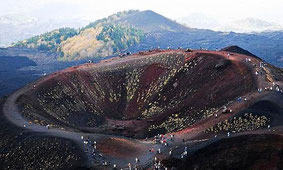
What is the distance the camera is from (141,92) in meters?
128

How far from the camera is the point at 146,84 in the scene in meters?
130

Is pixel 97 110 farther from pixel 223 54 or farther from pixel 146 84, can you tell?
pixel 223 54

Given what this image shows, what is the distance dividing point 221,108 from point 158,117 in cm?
2318

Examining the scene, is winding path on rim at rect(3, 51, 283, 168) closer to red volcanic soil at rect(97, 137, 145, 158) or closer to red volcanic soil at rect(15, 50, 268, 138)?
red volcanic soil at rect(97, 137, 145, 158)

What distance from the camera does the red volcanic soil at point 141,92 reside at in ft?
343

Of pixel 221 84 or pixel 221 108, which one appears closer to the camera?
pixel 221 108

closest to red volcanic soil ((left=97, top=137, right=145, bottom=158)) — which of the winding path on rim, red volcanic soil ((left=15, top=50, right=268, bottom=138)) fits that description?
the winding path on rim

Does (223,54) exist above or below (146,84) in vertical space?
above

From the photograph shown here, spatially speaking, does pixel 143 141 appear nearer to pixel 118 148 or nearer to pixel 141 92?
pixel 118 148

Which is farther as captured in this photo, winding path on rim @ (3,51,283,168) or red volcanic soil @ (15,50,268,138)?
red volcanic soil @ (15,50,268,138)

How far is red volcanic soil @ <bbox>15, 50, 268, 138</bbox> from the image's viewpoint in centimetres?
10462

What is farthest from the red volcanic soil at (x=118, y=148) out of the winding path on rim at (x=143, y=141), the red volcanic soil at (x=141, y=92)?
the red volcanic soil at (x=141, y=92)

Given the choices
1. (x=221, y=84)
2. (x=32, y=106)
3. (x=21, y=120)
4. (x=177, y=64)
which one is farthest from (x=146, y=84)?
(x=21, y=120)

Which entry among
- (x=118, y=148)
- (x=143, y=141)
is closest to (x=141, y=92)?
(x=143, y=141)
